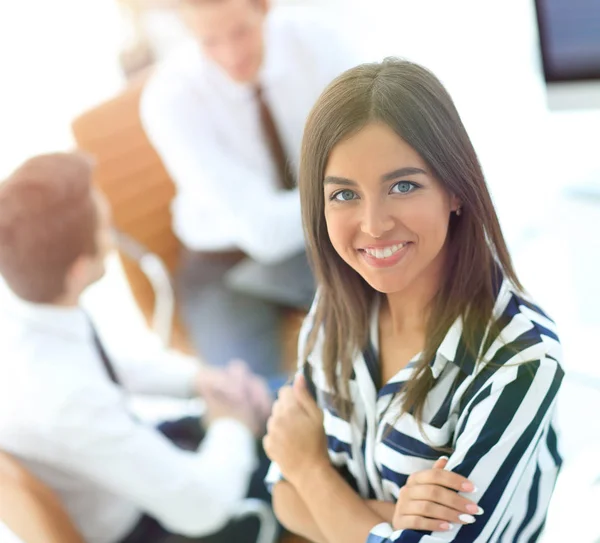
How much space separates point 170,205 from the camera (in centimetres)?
114

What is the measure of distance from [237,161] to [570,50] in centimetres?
52

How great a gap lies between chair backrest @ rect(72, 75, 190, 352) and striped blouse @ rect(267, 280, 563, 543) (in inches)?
22.9

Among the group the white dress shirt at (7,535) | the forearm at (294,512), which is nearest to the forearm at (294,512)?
the forearm at (294,512)

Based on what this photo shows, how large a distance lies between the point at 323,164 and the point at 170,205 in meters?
0.77

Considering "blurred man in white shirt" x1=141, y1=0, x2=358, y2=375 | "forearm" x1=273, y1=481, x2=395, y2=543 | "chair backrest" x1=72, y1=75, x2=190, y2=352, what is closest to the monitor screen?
"blurred man in white shirt" x1=141, y1=0, x2=358, y2=375

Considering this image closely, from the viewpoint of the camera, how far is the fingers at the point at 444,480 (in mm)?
395

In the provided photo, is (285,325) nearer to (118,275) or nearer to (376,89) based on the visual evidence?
(118,275)

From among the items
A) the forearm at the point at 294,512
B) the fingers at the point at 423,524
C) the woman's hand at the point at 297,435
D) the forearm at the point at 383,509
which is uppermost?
the fingers at the point at 423,524

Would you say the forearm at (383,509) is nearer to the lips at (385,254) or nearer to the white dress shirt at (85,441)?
the lips at (385,254)

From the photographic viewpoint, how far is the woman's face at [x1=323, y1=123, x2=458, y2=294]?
37cm

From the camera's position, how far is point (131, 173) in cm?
111

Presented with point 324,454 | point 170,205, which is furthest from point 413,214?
point 170,205

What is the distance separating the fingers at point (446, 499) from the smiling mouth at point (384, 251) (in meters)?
0.14

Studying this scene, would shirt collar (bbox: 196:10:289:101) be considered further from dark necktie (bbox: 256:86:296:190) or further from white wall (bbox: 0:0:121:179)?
white wall (bbox: 0:0:121:179)
